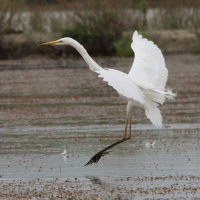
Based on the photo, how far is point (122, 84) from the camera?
7.91 metres

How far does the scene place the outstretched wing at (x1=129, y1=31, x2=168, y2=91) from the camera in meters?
9.39

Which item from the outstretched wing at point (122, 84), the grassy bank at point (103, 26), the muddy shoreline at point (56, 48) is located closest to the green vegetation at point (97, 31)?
the grassy bank at point (103, 26)

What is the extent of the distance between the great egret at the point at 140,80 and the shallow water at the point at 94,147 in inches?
23.7

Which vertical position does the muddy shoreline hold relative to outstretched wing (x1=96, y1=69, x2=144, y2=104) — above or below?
below

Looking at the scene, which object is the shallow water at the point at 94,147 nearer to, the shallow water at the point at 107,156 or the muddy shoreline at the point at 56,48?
the shallow water at the point at 107,156

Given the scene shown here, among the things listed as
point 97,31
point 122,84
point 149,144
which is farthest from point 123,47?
point 122,84

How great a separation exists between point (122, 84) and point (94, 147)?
2509 millimetres

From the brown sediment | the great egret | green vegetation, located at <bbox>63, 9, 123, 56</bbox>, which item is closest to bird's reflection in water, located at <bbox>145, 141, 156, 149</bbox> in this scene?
the great egret

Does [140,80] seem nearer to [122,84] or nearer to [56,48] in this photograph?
[122,84]

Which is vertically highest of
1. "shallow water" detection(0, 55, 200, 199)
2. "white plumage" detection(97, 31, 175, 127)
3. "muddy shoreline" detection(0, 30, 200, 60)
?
"white plumage" detection(97, 31, 175, 127)

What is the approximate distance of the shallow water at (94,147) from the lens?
7234 millimetres

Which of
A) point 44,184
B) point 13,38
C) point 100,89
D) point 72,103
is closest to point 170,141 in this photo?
point 44,184

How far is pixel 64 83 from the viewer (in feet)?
77.6

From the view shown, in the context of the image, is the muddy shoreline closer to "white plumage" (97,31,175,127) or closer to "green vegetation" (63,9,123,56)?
"green vegetation" (63,9,123,56)
